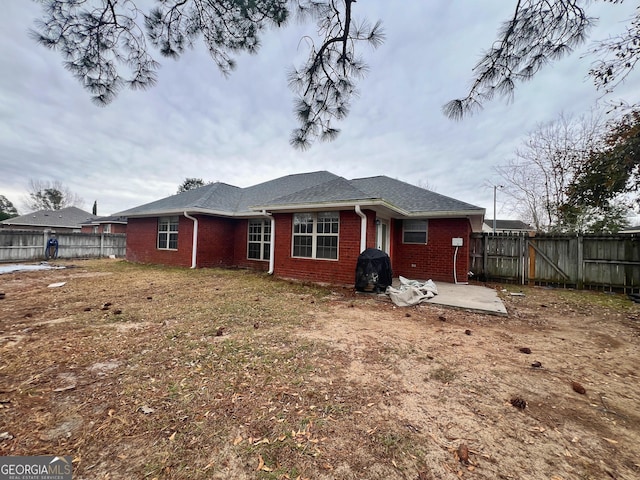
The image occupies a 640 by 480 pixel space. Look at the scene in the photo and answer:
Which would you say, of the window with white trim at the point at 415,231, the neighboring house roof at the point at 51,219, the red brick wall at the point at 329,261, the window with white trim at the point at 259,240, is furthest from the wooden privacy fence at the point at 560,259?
the neighboring house roof at the point at 51,219

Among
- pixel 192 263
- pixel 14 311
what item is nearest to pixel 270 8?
pixel 14 311

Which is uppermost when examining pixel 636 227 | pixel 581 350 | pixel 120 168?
pixel 120 168

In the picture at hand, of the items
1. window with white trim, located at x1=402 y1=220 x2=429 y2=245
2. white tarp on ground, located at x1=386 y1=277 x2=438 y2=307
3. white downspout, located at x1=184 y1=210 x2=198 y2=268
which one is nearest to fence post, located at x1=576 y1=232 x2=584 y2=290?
window with white trim, located at x1=402 y1=220 x2=429 y2=245

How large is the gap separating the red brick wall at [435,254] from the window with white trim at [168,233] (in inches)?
392

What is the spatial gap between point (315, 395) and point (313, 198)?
6.36 meters

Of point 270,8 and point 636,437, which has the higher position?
point 270,8

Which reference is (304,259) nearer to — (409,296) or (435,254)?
(409,296)

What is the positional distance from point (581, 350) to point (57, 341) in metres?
7.28

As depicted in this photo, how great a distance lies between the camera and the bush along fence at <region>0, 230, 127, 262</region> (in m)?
13.1

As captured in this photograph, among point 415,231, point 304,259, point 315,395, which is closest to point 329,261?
point 304,259

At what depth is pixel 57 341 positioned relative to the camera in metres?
3.39

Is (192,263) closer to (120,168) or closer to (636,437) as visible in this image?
(636,437)

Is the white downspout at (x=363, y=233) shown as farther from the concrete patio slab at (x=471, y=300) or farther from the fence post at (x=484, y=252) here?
the fence post at (x=484, y=252)

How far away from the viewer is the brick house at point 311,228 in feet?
25.7
